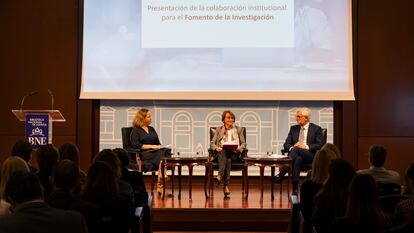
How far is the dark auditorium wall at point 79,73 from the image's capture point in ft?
28.3

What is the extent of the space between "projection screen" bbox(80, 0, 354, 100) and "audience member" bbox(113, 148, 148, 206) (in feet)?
12.4

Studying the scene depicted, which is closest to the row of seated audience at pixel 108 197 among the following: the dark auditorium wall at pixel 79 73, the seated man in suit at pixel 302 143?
the seated man in suit at pixel 302 143

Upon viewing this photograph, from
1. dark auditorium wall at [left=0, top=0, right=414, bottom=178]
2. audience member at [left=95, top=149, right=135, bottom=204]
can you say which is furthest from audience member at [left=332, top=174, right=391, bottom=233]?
dark auditorium wall at [left=0, top=0, right=414, bottom=178]

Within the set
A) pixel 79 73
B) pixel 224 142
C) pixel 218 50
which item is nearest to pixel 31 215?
pixel 224 142

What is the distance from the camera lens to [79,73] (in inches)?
346

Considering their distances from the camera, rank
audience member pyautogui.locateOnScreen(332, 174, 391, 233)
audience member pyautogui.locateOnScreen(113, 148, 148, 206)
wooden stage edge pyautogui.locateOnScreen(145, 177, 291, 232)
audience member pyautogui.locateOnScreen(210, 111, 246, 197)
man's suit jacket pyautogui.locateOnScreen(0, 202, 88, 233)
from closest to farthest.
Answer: man's suit jacket pyautogui.locateOnScreen(0, 202, 88, 233) < audience member pyautogui.locateOnScreen(332, 174, 391, 233) < audience member pyautogui.locateOnScreen(113, 148, 148, 206) < wooden stage edge pyautogui.locateOnScreen(145, 177, 291, 232) < audience member pyautogui.locateOnScreen(210, 111, 246, 197)

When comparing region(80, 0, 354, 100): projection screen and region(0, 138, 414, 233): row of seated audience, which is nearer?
region(0, 138, 414, 233): row of seated audience

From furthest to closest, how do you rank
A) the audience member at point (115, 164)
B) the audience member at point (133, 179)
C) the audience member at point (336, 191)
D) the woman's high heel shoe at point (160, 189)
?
the woman's high heel shoe at point (160, 189)
the audience member at point (133, 179)
the audience member at point (115, 164)
the audience member at point (336, 191)

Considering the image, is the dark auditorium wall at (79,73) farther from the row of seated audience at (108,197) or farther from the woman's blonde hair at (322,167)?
the woman's blonde hair at (322,167)

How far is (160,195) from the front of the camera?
7.47 metres

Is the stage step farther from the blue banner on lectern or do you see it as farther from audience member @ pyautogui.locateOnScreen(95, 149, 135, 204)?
audience member @ pyautogui.locateOnScreen(95, 149, 135, 204)

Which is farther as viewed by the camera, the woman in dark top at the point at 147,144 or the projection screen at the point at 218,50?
the projection screen at the point at 218,50

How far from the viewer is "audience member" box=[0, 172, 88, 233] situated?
8.27 feet

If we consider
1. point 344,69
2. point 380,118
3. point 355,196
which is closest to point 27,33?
point 344,69
